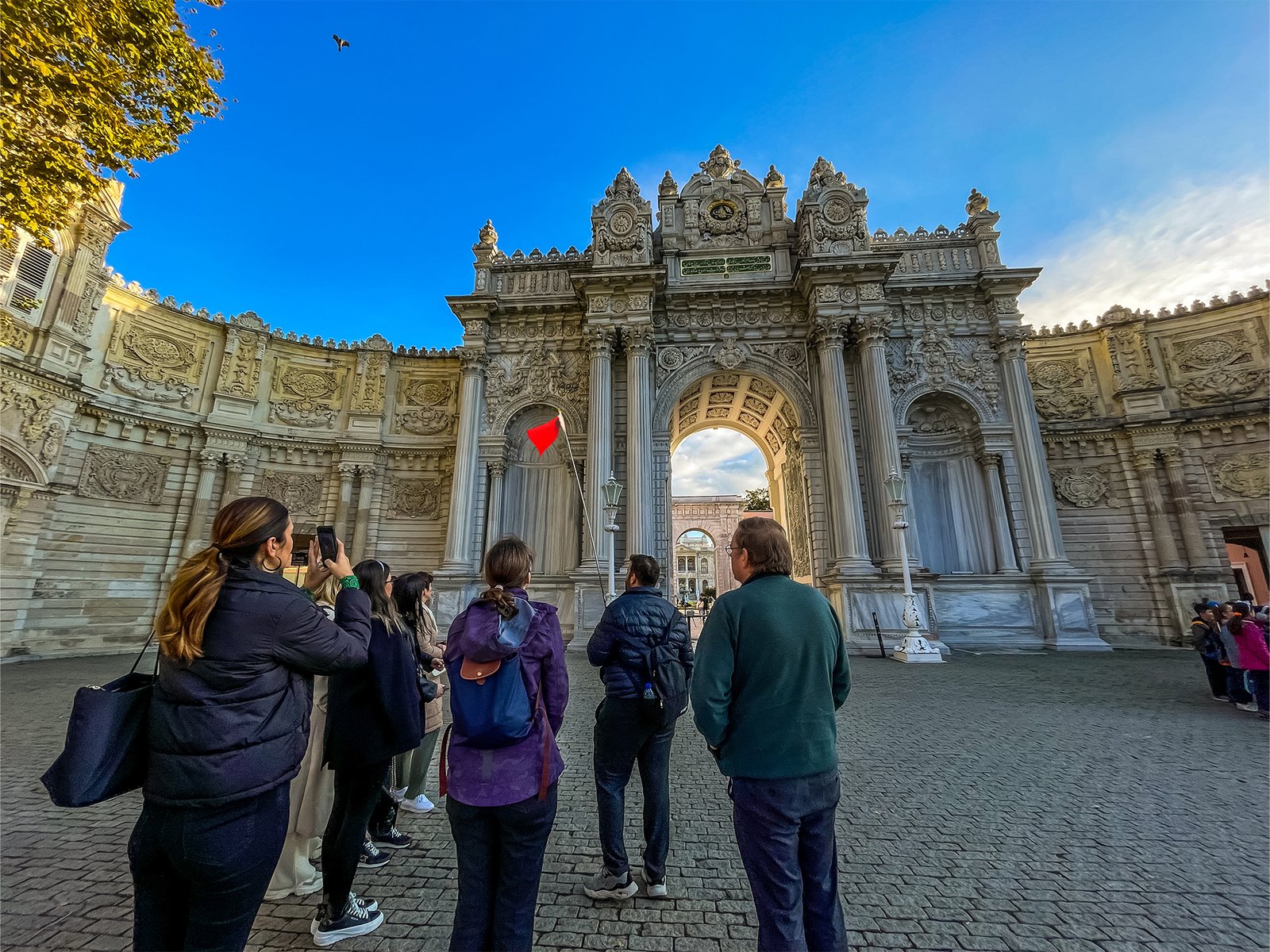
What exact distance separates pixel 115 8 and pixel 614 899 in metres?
14.0

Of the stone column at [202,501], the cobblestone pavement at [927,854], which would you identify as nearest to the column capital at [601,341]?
the cobblestone pavement at [927,854]

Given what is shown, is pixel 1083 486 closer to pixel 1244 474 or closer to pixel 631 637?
pixel 1244 474

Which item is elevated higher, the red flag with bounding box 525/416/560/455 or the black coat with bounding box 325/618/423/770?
the red flag with bounding box 525/416/560/455

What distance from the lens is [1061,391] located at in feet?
66.2

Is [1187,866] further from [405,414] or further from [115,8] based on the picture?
[405,414]

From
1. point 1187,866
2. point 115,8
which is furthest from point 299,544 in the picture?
point 1187,866

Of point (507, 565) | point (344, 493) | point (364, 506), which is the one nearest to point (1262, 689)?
point (507, 565)

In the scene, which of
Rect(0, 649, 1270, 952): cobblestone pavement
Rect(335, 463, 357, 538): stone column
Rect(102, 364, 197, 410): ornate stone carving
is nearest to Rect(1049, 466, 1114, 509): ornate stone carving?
Rect(0, 649, 1270, 952): cobblestone pavement

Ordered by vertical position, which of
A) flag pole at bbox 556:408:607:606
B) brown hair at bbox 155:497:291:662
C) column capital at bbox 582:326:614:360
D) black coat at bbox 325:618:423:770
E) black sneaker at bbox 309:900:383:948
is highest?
column capital at bbox 582:326:614:360

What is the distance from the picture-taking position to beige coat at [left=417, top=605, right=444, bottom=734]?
13.1ft

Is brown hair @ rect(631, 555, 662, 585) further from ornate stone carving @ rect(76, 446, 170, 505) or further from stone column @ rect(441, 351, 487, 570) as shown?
ornate stone carving @ rect(76, 446, 170, 505)

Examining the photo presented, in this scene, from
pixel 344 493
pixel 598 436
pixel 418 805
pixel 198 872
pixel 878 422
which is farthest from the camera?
pixel 344 493

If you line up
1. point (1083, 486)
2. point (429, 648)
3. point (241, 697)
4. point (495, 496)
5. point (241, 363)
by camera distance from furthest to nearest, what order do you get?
point (241, 363), point (1083, 486), point (495, 496), point (429, 648), point (241, 697)

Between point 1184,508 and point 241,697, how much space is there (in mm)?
26608
